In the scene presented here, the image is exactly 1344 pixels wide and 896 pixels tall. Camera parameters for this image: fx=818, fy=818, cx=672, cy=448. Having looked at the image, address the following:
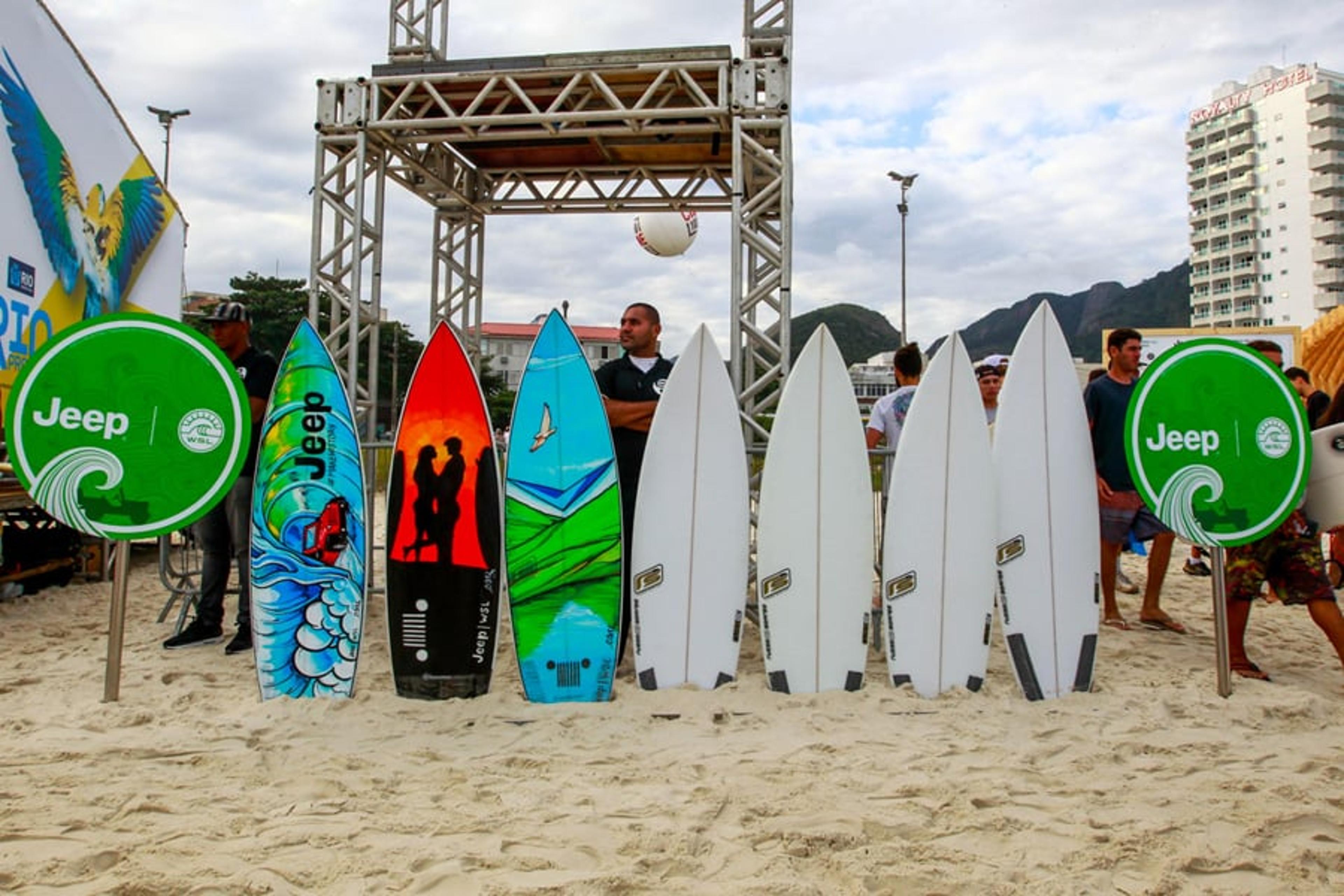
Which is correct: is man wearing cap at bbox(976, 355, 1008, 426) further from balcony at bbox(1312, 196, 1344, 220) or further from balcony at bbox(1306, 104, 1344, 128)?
balcony at bbox(1306, 104, 1344, 128)

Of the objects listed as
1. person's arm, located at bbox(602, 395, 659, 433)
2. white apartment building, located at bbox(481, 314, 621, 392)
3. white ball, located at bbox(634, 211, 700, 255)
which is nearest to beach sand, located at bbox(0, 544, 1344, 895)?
person's arm, located at bbox(602, 395, 659, 433)

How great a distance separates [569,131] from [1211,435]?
3.91 meters

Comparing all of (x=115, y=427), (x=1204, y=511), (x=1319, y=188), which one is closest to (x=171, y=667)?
(x=115, y=427)

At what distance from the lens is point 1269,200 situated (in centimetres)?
6209

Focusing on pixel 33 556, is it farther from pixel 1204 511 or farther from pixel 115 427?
pixel 1204 511

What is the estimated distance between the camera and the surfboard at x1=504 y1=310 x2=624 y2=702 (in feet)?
9.94

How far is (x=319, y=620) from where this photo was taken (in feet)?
10.0

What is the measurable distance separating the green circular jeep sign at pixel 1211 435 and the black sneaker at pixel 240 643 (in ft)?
11.8

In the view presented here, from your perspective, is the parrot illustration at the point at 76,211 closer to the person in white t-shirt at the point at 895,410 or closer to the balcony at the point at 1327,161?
the person in white t-shirt at the point at 895,410

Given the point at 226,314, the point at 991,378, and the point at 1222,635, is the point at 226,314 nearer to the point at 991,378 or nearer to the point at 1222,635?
the point at 991,378

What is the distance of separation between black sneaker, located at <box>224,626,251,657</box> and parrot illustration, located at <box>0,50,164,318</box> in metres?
2.99

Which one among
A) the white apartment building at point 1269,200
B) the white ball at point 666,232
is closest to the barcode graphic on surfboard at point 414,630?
the white ball at point 666,232

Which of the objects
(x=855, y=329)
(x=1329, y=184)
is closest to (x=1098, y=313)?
(x=855, y=329)

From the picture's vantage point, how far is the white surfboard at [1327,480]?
3047mm
